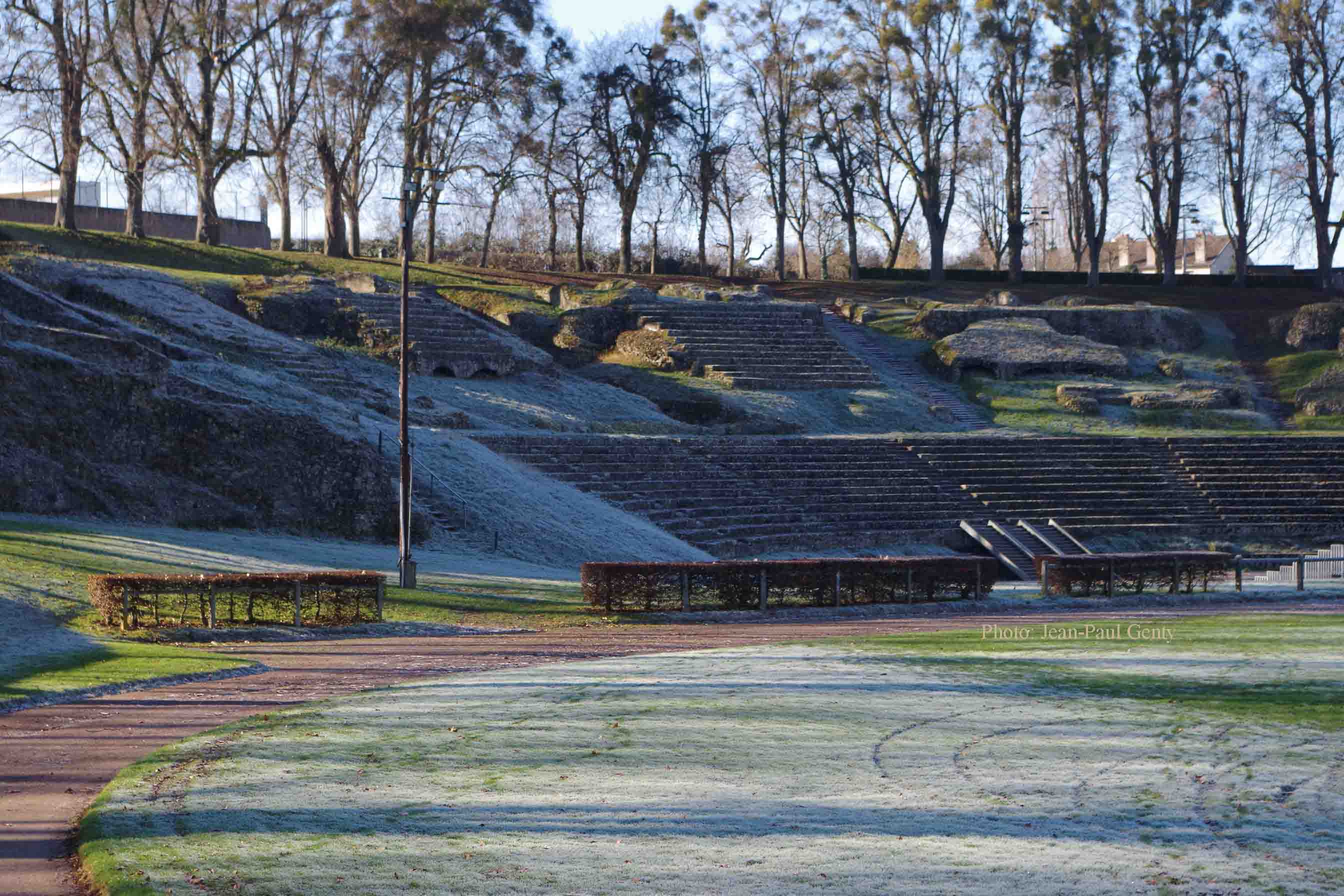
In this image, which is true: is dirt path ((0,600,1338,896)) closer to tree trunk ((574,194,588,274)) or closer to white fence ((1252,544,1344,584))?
white fence ((1252,544,1344,584))

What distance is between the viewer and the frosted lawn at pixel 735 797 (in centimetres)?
756

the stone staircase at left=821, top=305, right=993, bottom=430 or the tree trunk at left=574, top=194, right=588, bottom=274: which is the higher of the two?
the tree trunk at left=574, top=194, right=588, bottom=274

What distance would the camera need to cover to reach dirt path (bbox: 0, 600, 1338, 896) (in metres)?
8.55

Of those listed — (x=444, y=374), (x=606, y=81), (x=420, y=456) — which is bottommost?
(x=420, y=456)

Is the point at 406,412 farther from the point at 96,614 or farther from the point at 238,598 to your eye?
the point at 96,614

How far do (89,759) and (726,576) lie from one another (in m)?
12.6

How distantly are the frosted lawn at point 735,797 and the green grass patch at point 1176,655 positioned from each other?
60cm

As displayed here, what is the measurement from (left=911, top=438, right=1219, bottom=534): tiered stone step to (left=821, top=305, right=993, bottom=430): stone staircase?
15.9 ft

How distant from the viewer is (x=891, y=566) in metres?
23.1

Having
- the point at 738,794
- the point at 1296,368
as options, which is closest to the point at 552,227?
the point at 1296,368

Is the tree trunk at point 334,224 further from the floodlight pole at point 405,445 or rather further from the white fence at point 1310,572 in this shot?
the white fence at point 1310,572

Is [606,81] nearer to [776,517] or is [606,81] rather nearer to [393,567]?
[776,517]

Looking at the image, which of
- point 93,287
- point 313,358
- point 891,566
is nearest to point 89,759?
point 891,566

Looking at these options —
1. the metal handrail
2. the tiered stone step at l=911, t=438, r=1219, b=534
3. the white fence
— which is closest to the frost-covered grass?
the metal handrail
